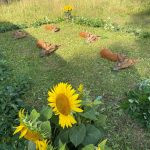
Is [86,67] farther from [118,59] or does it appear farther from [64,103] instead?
[64,103]

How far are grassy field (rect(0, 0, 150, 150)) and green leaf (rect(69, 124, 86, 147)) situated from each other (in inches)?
56.0

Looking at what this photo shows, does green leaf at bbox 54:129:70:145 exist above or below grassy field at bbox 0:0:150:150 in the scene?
above

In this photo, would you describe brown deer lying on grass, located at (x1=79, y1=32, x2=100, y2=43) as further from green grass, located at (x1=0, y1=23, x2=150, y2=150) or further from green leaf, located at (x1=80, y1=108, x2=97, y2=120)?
green leaf, located at (x1=80, y1=108, x2=97, y2=120)

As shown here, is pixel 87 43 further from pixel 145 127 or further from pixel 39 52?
pixel 145 127

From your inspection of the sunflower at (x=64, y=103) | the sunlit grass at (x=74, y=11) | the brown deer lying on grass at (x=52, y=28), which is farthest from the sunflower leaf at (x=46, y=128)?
the sunlit grass at (x=74, y=11)

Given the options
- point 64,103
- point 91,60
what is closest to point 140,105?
point 91,60

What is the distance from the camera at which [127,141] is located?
4988mm

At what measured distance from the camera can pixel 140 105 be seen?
17.5ft

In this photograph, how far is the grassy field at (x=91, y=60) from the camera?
210 inches

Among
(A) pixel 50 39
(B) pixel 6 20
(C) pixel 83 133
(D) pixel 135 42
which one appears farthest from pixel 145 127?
(B) pixel 6 20

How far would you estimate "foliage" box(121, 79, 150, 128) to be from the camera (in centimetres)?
524

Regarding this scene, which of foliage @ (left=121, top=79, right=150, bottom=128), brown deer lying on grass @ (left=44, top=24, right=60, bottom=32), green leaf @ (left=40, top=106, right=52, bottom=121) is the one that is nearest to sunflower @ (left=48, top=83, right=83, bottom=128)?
green leaf @ (left=40, top=106, right=52, bottom=121)

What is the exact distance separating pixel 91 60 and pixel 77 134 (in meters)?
3.82

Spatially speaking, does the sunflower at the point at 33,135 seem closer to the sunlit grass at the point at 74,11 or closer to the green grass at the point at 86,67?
the green grass at the point at 86,67
